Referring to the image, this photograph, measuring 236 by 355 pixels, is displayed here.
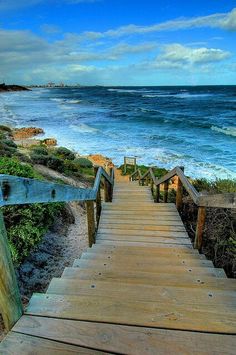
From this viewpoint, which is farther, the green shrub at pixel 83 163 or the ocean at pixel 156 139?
the ocean at pixel 156 139

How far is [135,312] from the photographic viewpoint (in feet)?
6.87

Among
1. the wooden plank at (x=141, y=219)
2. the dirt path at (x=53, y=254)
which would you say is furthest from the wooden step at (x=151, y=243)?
the wooden plank at (x=141, y=219)

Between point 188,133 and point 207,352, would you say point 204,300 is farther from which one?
point 188,133

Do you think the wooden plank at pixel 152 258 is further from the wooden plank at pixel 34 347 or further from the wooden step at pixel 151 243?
the wooden plank at pixel 34 347

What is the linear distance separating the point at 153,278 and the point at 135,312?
0.89 metres

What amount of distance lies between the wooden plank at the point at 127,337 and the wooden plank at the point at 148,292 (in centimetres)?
36

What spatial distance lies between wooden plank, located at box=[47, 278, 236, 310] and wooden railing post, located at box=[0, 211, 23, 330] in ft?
1.76

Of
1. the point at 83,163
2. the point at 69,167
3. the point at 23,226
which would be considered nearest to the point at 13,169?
the point at 23,226

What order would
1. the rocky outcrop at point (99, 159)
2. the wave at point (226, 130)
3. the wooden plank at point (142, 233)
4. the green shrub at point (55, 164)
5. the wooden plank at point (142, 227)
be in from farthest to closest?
the wave at point (226, 130) → the rocky outcrop at point (99, 159) → the green shrub at point (55, 164) → the wooden plank at point (142, 227) → the wooden plank at point (142, 233)

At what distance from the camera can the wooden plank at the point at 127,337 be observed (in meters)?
1.76

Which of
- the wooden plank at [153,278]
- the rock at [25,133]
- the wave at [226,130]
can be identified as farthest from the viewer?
the wave at [226,130]

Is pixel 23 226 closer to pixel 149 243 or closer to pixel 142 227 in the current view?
pixel 149 243

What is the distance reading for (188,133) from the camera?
1202 inches

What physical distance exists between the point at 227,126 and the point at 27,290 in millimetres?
34210
